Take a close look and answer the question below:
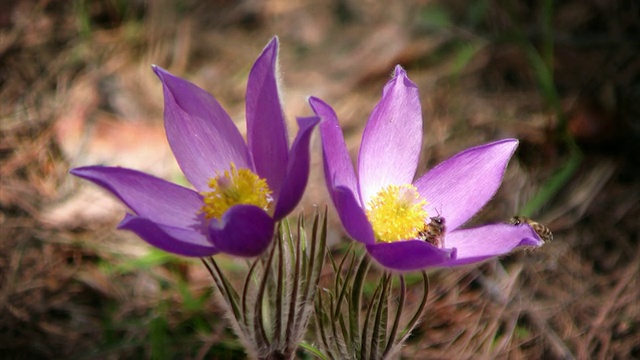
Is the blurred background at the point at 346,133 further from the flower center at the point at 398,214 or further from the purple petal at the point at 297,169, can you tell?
the purple petal at the point at 297,169

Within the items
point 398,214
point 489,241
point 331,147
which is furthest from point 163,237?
point 489,241

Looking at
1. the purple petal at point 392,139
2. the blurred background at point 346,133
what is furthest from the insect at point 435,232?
the blurred background at point 346,133

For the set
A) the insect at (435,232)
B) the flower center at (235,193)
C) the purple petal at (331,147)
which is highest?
the purple petal at (331,147)

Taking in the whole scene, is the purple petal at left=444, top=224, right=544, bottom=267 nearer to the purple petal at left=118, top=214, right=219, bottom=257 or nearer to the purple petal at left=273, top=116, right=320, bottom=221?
the purple petal at left=273, top=116, right=320, bottom=221

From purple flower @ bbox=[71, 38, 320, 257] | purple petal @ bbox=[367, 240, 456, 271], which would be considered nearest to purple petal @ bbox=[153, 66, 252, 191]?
purple flower @ bbox=[71, 38, 320, 257]

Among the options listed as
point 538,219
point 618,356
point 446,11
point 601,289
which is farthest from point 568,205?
point 446,11

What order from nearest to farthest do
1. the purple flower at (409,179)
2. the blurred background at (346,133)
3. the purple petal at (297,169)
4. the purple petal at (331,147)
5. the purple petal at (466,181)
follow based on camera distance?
the purple petal at (297,169)
the purple petal at (331,147)
the purple flower at (409,179)
the purple petal at (466,181)
the blurred background at (346,133)

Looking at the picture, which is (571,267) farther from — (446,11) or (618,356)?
(446,11)
